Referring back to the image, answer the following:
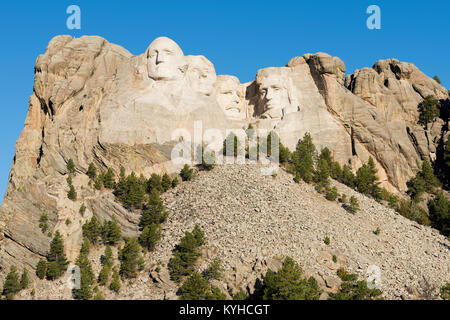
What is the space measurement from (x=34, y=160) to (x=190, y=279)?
31.6 meters

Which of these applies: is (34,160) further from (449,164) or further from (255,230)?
(449,164)

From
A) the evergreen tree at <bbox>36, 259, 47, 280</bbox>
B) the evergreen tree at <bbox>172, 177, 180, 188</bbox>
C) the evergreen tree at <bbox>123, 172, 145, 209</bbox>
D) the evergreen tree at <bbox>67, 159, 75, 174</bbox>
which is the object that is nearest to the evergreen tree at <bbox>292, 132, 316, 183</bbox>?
the evergreen tree at <bbox>172, 177, 180, 188</bbox>

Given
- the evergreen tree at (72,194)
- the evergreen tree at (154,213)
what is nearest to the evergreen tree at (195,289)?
the evergreen tree at (154,213)

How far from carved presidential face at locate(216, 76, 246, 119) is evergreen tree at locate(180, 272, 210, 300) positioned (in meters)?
36.5

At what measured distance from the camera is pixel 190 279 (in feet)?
174

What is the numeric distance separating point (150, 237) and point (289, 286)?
15735 mm

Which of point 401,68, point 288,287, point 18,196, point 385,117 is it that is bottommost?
point 288,287

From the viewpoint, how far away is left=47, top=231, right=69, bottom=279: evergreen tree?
57500mm

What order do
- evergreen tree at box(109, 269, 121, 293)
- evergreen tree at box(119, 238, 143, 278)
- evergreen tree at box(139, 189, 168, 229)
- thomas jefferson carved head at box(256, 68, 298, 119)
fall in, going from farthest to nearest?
thomas jefferson carved head at box(256, 68, 298, 119), evergreen tree at box(139, 189, 168, 229), evergreen tree at box(119, 238, 143, 278), evergreen tree at box(109, 269, 121, 293)

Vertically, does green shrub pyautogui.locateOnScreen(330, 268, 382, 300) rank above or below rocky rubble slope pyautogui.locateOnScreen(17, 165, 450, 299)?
below

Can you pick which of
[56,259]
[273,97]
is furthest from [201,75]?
[56,259]

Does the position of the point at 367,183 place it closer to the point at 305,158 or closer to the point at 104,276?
the point at 305,158

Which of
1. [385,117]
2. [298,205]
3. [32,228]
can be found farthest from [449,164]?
[32,228]

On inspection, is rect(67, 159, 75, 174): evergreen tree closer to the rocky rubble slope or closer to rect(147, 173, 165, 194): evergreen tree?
rect(147, 173, 165, 194): evergreen tree
